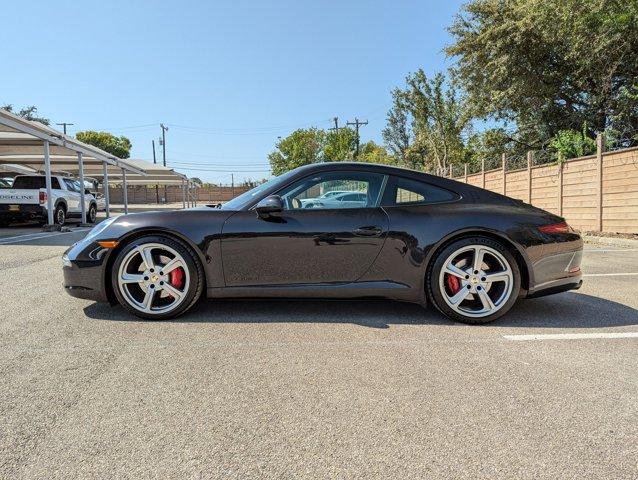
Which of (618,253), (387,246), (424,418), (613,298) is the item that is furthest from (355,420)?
(618,253)

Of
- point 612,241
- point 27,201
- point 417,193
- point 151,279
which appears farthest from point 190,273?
point 27,201

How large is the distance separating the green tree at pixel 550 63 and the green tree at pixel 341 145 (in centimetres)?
2707

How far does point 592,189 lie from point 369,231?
30.8 feet

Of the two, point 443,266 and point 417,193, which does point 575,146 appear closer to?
point 417,193

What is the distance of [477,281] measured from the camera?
370cm

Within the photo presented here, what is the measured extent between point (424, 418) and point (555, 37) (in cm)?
1566

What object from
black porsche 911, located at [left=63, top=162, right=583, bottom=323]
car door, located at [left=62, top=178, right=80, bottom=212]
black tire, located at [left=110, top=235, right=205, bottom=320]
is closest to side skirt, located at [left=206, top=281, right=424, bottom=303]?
black porsche 911, located at [left=63, top=162, right=583, bottom=323]

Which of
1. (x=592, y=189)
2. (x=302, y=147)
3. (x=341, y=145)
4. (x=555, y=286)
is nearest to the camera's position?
(x=555, y=286)

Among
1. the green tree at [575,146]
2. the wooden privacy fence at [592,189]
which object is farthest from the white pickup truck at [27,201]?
the green tree at [575,146]

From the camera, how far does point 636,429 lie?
6.75 feet

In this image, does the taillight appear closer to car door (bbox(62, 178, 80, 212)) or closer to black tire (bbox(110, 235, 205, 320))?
black tire (bbox(110, 235, 205, 320))

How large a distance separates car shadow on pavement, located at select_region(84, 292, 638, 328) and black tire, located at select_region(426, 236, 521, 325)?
93mm

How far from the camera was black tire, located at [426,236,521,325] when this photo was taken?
368 cm

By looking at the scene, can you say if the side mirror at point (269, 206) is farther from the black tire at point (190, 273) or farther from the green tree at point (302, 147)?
the green tree at point (302, 147)
